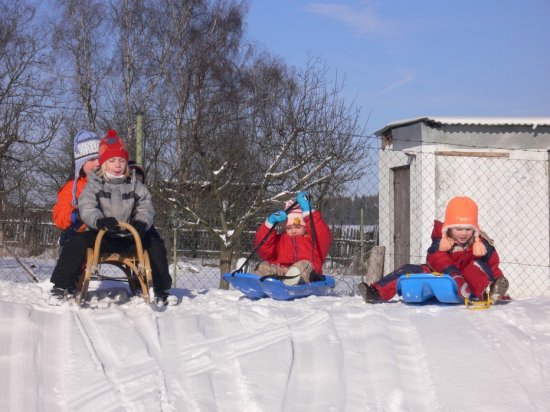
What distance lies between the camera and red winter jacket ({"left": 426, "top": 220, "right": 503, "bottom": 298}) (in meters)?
5.37

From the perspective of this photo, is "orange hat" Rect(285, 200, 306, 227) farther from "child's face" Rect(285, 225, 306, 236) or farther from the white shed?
the white shed

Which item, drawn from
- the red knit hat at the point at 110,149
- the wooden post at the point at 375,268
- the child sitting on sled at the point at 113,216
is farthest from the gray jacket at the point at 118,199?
the wooden post at the point at 375,268

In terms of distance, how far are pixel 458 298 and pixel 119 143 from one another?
9.15 ft

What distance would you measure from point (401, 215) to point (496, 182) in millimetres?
1558

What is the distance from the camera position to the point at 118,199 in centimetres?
515

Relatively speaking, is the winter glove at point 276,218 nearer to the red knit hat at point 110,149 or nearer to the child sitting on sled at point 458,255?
the child sitting on sled at point 458,255

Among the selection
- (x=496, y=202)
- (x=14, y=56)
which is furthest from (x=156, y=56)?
(x=496, y=202)

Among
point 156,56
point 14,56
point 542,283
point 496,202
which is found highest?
point 156,56

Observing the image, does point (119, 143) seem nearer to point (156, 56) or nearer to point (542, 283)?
point (542, 283)

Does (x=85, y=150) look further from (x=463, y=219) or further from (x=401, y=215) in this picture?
(x=401, y=215)

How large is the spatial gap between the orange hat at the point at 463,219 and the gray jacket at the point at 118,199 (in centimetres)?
235

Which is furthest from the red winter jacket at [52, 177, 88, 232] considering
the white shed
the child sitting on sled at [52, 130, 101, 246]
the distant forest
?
the distant forest

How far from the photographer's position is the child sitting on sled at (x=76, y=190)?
538 cm

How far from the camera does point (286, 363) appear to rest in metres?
3.80
